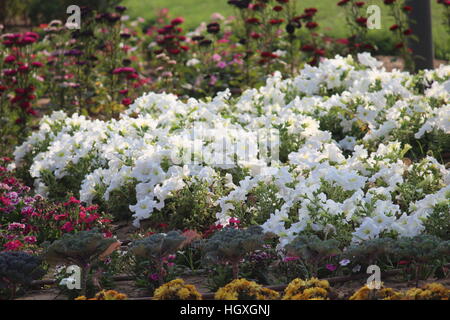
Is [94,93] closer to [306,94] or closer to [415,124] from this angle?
[306,94]

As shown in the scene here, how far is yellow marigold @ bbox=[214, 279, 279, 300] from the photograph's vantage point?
3658mm

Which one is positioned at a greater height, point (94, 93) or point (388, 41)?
point (388, 41)

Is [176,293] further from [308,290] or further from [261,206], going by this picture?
[261,206]

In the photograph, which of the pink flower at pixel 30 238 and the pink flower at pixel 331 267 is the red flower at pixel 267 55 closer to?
the pink flower at pixel 30 238

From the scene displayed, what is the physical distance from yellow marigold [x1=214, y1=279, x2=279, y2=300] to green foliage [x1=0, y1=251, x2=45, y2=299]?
112 cm

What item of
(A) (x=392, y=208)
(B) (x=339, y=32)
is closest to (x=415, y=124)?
(A) (x=392, y=208)

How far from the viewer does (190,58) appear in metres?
10.9

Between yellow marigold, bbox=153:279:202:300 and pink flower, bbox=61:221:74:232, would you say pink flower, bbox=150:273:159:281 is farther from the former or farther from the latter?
pink flower, bbox=61:221:74:232

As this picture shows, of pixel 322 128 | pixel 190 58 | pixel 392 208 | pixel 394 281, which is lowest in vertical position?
pixel 394 281

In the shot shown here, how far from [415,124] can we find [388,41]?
5.29 meters

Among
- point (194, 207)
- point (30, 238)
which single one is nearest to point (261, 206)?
point (194, 207)

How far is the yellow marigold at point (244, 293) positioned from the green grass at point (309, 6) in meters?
7.08

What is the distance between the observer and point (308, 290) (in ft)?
11.8

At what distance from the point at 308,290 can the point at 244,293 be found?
0.32 m
